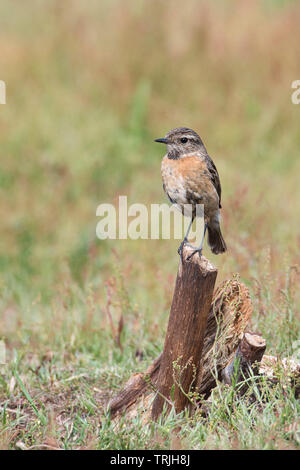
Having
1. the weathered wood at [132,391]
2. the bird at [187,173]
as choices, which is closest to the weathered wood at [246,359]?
the weathered wood at [132,391]

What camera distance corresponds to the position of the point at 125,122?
10086 millimetres

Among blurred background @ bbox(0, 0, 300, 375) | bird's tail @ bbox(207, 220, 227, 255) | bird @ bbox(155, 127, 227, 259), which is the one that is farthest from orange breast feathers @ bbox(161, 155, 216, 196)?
blurred background @ bbox(0, 0, 300, 375)

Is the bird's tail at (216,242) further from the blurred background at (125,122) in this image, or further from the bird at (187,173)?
the blurred background at (125,122)

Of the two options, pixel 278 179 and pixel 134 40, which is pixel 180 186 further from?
pixel 134 40

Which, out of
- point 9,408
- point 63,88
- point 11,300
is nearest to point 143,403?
point 9,408

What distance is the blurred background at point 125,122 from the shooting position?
288 inches

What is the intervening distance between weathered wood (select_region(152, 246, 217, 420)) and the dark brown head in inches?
38.8

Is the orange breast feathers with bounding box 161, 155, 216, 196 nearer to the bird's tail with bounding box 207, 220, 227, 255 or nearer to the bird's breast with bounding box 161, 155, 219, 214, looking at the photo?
the bird's breast with bounding box 161, 155, 219, 214

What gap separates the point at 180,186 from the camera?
448 cm

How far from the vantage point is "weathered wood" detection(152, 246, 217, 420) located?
12.2 ft

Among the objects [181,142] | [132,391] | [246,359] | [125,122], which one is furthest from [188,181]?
[125,122]

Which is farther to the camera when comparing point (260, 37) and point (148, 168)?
point (260, 37)

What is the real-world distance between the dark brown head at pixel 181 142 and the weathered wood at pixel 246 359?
1.42 meters

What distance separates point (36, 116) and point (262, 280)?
20.0 feet
